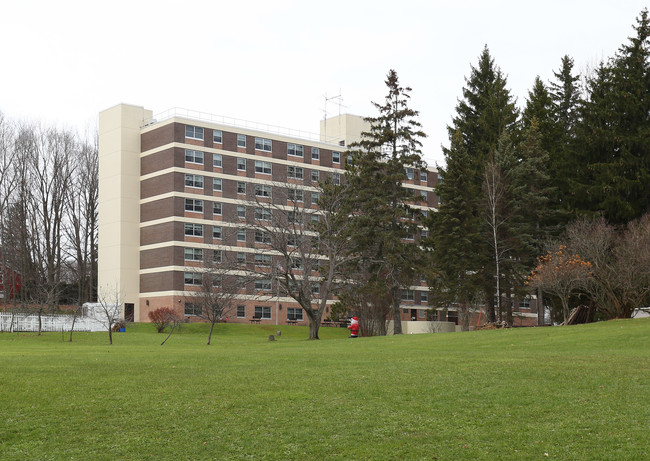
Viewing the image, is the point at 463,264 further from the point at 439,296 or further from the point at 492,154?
the point at 492,154

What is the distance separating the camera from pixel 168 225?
77750 millimetres

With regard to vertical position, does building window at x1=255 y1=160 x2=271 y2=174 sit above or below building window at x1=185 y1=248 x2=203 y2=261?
above

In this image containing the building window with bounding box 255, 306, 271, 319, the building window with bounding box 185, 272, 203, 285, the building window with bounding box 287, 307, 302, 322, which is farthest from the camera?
the building window with bounding box 287, 307, 302, 322

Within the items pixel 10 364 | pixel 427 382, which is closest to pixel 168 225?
pixel 10 364

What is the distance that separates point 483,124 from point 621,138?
36.5 feet

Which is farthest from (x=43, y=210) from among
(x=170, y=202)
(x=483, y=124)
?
(x=483, y=124)

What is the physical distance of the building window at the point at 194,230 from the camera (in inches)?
3088

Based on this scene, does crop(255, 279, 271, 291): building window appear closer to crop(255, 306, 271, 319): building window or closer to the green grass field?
crop(255, 306, 271, 319): building window

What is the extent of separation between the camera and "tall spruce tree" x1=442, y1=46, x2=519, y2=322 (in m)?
51.9

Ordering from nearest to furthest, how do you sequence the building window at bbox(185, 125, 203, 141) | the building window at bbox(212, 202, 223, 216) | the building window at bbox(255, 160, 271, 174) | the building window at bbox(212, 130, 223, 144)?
the building window at bbox(185, 125, 203, 141) → the building window at bbox(212, 202, 223, 216) → the building window at bbox(212, 130, 223, 144) → the building window at bbox(255, 160, 271, 174)

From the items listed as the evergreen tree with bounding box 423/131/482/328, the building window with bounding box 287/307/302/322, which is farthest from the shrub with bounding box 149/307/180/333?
the evergreen tree with bounding box 423/131/482/328

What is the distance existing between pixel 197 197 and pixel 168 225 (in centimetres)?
409

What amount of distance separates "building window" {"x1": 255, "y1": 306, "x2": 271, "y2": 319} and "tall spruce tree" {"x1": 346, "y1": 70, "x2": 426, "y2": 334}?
2909 centimetres

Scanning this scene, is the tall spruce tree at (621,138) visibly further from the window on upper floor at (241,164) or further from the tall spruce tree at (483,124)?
the window on upper floor at (241,164)
